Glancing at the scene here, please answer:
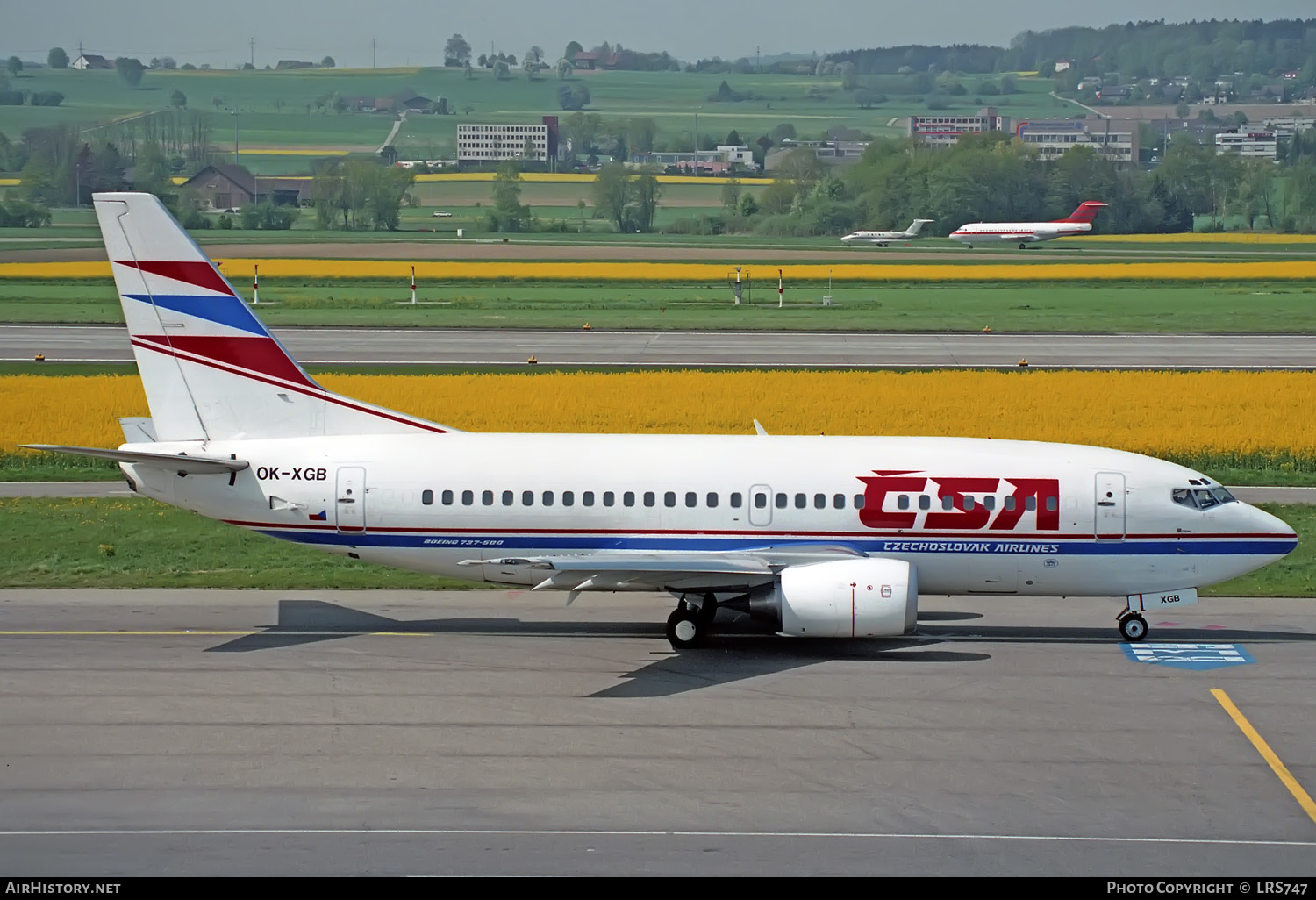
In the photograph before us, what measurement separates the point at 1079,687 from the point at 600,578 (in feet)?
25.9

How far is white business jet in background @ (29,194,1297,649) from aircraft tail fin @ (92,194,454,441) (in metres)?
0.04

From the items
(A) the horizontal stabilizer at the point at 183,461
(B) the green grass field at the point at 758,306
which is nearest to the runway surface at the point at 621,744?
(A) the horizontal stabilizer at the point at 183,461

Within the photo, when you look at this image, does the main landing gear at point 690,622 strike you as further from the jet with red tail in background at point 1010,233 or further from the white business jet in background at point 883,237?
the jet with red tail in background at point 1010,233

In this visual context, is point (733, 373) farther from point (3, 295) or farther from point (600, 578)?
point (3, 295)


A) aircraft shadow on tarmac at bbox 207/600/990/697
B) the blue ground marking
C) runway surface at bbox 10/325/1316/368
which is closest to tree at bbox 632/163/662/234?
runway surface at bbox 10/325/1316/368

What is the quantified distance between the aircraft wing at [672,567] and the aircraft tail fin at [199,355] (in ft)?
16.2

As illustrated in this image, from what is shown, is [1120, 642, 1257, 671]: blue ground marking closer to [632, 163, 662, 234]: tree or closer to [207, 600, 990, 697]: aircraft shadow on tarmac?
[207, 600, 990, 697]: aircraft shadow on tarmac

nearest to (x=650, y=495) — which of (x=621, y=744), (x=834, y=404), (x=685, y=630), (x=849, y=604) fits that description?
(x=685, y=630)

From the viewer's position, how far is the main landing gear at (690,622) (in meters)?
27.0

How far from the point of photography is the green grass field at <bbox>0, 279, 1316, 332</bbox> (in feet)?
260

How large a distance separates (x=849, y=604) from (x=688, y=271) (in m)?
93.2

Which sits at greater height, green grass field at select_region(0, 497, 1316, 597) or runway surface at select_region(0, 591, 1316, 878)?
runway surface at select_region(0, 591, 1316, 878)

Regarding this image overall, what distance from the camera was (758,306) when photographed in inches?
3570

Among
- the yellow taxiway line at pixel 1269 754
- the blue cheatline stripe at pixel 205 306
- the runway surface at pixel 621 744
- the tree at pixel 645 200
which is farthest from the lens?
the tree at pixel 645 200
